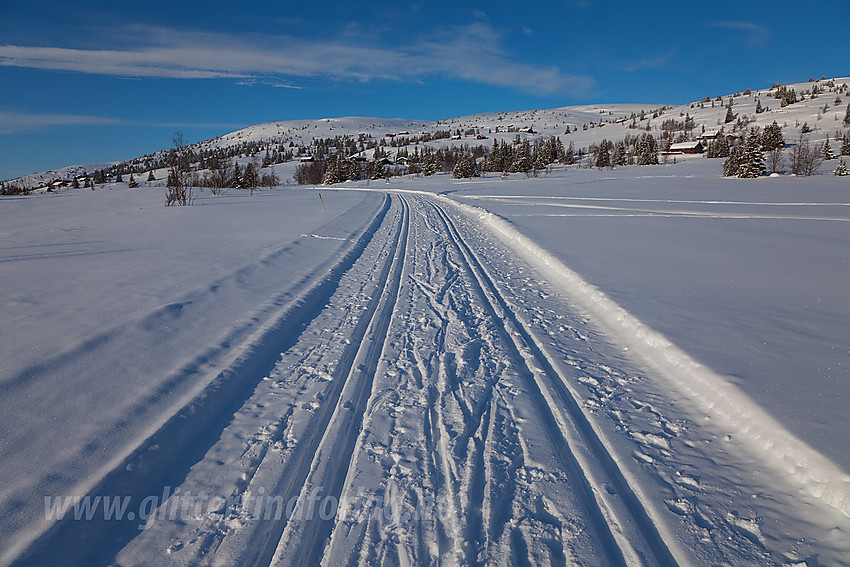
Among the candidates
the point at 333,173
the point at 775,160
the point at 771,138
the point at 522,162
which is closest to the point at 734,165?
the point at 775,160

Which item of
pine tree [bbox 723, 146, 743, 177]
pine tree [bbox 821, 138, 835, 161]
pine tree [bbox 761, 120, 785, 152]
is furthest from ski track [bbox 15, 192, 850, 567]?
pine tree [bbox 821, 138, 835, 161]

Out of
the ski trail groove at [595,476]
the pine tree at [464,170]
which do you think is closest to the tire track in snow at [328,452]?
the ski trail groove at [595,476]

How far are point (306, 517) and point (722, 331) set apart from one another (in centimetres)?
496

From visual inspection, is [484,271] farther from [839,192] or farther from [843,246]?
[839,192]

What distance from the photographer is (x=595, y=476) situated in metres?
2.63

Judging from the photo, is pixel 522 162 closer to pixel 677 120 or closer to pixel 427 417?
pixel 677 120

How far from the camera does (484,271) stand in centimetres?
791

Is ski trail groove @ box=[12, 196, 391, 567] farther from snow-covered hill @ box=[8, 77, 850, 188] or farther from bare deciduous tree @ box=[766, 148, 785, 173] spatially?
snow-covered hill @ box=[8, 77, 850, 188]

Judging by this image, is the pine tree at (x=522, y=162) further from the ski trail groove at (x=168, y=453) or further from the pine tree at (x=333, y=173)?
the ski trail groove at (x=168, y=453)

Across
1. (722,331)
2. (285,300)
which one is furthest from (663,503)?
(285,300)

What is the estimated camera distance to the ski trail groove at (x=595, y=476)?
2166mm

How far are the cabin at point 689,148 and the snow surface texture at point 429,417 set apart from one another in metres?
63.3

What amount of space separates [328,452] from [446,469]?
0.92 metres

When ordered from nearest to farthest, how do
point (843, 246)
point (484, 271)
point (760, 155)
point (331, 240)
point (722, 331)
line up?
1. point (722, 331)
2. point (484, 271)
3. point (843, 246)
4. point (331, 240)
5. point (760, 155)
